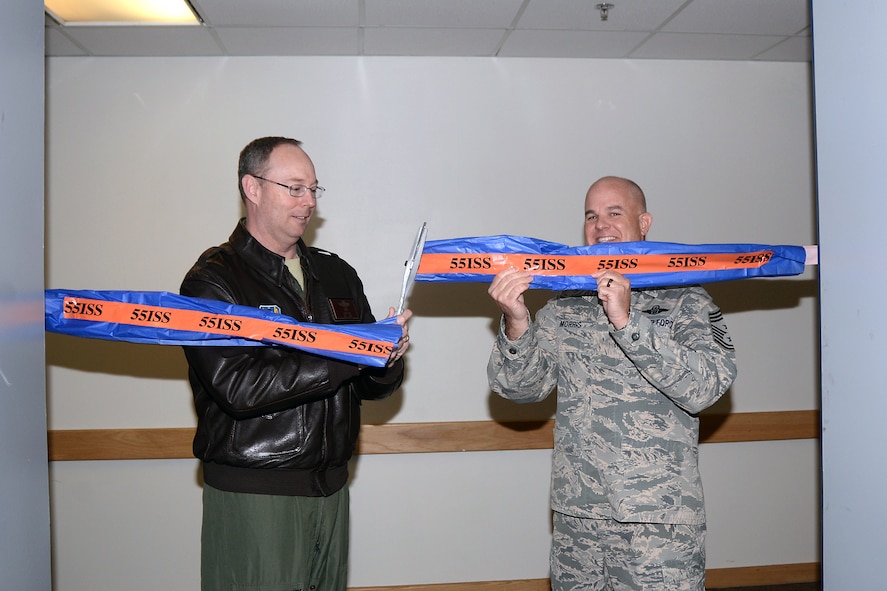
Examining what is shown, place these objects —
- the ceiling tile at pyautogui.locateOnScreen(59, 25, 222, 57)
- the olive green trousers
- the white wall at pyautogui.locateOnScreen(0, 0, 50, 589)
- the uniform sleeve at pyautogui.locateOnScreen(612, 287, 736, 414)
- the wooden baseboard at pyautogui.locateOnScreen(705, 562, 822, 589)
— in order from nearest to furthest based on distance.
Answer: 1. the white wall at pyautogui.locateOnScreen(0, 0, 50, 589)
2. the uniform sleeve at pyautogui.locateOnScreen(612, 287, 736, 414)
3. the olive green trousers
4. the ceiling tile at pyautogui.locateOnScreen(59, 25, 222, 57)
5. the wooden baseboard at pyautogui.locateOnScreen(705, 562, 822, 589)

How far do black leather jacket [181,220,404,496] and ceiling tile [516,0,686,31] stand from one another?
5.69 ft

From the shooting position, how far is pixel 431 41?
3.89 meters

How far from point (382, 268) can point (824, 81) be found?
8.85ft

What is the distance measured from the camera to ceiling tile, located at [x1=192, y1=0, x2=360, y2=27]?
3.34m

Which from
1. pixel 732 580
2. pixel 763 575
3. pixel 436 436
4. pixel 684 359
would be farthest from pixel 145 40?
pixel 763 575

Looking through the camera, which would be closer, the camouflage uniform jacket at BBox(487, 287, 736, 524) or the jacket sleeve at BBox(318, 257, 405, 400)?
the camouflage uniform jacket at BBox(487, 287, 736, 524)

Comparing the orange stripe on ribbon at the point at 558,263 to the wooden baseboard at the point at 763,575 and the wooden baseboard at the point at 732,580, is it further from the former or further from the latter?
the wooden baseboard at the point at 763,575

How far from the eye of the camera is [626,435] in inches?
92.3

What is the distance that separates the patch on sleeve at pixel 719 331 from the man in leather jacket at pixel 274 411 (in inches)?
37.6

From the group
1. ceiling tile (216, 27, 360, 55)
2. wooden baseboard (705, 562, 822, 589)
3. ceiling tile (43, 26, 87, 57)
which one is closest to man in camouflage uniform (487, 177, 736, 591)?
ceiling tile (216, 27, 360, 55)

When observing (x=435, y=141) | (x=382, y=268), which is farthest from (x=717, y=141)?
(x=382, y=268)

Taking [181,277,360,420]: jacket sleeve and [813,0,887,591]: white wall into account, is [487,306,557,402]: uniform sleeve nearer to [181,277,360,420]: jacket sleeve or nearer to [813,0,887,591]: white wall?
[181,277,360,420]: jacket sleeve

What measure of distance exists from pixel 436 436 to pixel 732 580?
188 centimetres

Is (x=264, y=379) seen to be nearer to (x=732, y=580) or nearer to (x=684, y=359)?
(x=684, y=359)
